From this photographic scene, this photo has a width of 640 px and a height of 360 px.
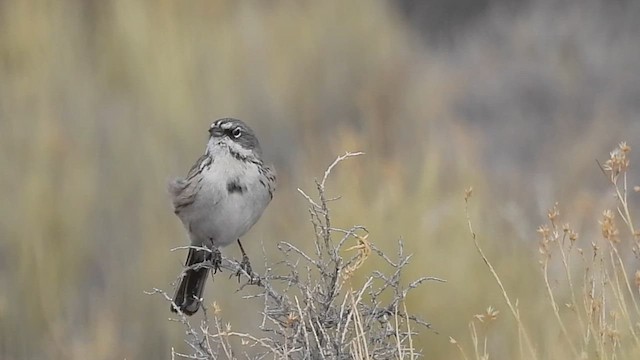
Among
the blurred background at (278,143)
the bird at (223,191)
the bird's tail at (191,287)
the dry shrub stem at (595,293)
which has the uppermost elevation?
the blurred background at (278,143)

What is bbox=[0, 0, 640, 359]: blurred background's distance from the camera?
27.0 feet

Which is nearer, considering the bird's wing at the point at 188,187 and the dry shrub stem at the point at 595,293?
the dry shrub stem at the point at 595,293

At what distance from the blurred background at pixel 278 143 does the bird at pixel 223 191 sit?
55.6 inches

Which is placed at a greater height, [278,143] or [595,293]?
[278,143]

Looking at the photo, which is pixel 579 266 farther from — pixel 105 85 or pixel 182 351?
pixel 105 85

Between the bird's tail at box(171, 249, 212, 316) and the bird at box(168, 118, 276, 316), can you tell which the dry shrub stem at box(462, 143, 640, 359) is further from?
the bird's tail at box(171, 249, 212, 316)

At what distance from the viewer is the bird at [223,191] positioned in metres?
6.14

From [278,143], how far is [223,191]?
4.20 meters

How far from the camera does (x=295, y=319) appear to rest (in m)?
4.43

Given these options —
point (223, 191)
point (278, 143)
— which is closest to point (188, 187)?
point (223, 191)

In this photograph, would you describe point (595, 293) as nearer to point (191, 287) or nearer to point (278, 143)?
point (191, 287)

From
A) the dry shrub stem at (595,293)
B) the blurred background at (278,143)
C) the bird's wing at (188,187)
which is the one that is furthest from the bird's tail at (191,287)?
the blurred background at (278,143)

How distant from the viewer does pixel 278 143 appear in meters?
10.3

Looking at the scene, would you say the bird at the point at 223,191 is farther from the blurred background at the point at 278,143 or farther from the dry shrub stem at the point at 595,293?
the blurred background at the point at 278,143
